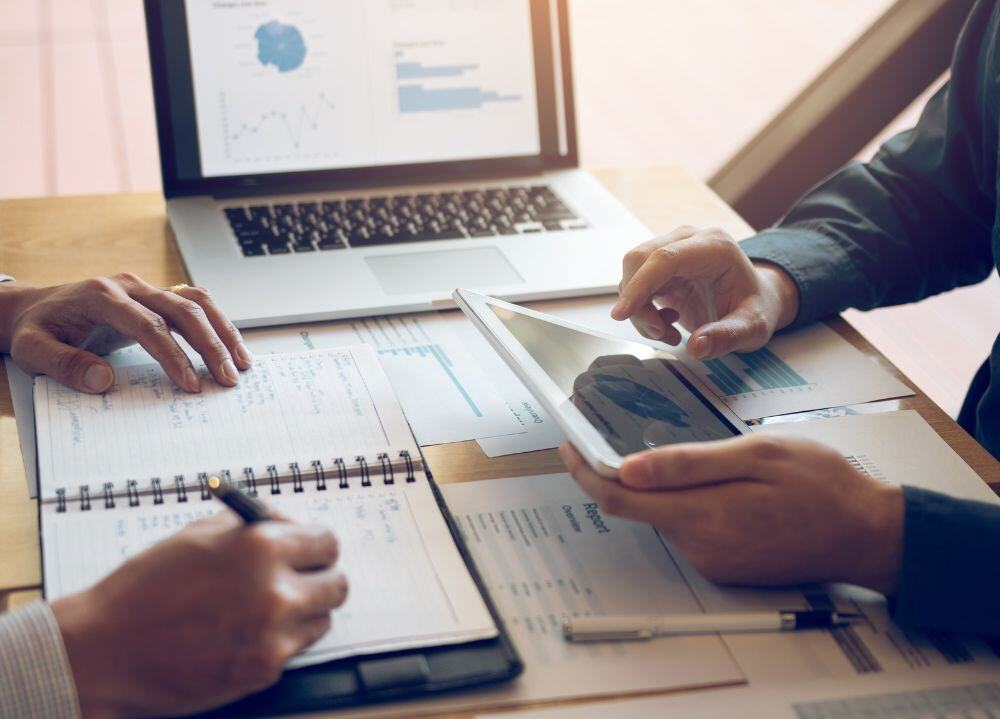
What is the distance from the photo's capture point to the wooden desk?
736 mm

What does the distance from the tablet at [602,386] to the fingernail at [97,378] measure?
293 mm

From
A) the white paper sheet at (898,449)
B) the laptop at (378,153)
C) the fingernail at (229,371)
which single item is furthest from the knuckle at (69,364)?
the white paper sheet at (898,449)

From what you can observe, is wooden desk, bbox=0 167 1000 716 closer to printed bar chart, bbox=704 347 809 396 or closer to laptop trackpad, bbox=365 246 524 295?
printed bar chart, bbox=704 347 809 396

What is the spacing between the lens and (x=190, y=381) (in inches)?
33.8

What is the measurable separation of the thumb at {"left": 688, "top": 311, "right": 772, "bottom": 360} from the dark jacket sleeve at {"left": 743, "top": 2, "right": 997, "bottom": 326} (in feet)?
0.37

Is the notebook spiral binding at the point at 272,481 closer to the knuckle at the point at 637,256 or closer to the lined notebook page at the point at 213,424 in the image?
the lined notebook page at the point at 213,424

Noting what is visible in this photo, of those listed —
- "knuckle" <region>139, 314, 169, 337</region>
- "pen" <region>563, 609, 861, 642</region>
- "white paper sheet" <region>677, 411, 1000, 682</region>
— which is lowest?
"white paper sheet" <region>677, 411, 1000, 682</region>

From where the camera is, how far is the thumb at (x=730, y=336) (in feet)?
3.05

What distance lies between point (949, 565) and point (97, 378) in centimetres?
65

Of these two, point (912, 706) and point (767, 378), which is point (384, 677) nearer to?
point (912, 706)

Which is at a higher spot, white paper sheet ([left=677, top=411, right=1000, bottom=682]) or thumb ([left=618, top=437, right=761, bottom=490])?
thumb ([left=618, top=437, right=761, bottom=490])

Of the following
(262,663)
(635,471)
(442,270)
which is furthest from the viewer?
(442,270)

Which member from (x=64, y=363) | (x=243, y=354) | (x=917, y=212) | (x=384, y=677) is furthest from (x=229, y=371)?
(x=917, y=212)

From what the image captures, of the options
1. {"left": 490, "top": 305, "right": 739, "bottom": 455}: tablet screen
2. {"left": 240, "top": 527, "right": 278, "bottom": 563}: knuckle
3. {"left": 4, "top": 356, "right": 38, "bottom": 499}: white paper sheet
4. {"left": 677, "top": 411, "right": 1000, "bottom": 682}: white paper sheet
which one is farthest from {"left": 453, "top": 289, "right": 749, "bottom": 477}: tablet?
{"left": 4, "top": 356, "right": 38, "bottom": 499}: white paper sheet
